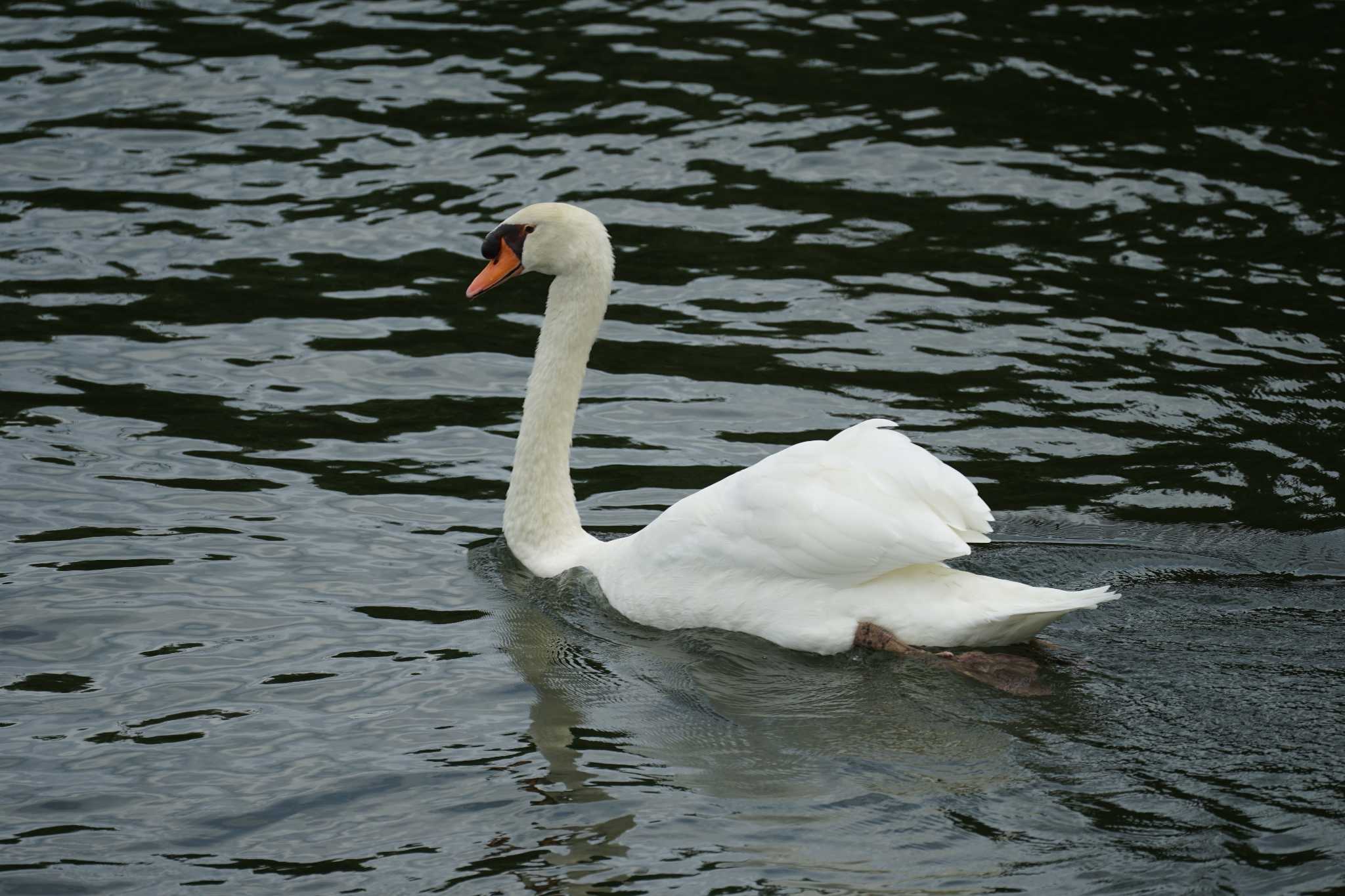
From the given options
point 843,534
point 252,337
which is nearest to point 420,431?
point 252,337

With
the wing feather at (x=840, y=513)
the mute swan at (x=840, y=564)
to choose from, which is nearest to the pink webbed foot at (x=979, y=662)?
the mute swan at (x=840, y=564)

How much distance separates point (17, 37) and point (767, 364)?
9308mm

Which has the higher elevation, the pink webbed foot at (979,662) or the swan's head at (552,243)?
the swan's head at (552,243)

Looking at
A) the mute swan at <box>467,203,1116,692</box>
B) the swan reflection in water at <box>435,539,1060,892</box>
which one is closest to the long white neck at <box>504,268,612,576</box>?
the mute swan at <box>467,203,1116,692</box>

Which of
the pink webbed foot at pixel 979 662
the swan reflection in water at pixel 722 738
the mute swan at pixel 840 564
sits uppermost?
the mute swan at pixel 840 564

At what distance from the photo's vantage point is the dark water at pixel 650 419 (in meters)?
5.67

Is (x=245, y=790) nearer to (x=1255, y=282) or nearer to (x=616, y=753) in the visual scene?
(x=616, y=753)

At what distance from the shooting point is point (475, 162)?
541 inches

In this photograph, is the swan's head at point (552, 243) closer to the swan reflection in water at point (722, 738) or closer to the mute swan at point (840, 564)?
the mute swan at point (840, 564)

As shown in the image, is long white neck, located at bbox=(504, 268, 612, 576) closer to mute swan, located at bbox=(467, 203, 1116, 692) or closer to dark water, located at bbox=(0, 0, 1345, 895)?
dark water, located at bbox=(0, 0, 1345, 895)

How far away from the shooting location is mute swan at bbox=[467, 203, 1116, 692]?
6.62m

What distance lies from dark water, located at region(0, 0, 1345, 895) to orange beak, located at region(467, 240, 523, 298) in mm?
1250

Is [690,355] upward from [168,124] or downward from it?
downward

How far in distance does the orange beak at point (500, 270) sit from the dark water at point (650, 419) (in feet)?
4.10
